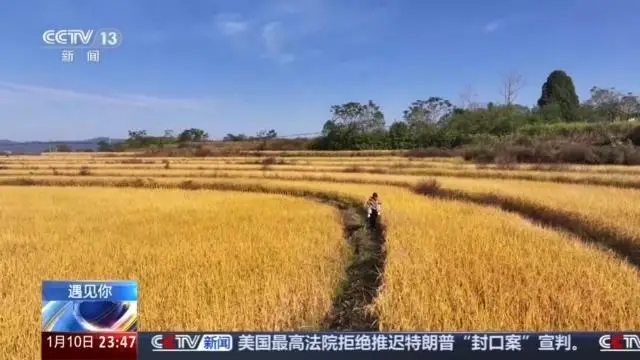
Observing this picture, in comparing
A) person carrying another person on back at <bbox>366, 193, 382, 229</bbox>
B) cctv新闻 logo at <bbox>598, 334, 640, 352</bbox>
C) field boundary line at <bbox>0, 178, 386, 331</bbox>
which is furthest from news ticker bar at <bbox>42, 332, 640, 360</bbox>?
person carrying another person on back at <bbox>366, 193, 382, 229</bbox>

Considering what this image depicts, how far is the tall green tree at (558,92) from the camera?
319cm

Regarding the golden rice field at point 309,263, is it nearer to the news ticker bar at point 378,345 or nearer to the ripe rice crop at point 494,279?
the ripe rice crop at point 494,279

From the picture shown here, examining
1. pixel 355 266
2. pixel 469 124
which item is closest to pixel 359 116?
pixel 469 124

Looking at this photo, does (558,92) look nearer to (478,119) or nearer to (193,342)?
(478,119)

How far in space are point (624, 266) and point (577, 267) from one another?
61 cm

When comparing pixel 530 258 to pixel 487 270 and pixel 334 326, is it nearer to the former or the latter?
pixel 487 270

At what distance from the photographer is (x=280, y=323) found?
10.1 feet

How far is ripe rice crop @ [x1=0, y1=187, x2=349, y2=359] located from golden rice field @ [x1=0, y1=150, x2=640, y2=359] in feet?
0.04

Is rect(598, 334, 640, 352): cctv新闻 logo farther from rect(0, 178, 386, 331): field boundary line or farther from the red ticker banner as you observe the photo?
the red ticker banner

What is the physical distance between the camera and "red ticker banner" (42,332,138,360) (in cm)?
224

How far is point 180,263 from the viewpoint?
12.3ft

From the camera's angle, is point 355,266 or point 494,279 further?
point 355,266

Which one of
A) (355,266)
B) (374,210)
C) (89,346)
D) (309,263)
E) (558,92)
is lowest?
(355,266)

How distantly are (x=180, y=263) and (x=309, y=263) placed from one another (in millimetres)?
1260
